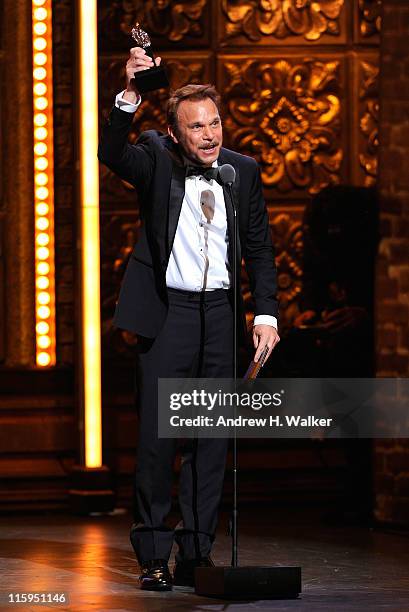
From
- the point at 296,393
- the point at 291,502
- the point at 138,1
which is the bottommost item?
Answer: the point at 291,502

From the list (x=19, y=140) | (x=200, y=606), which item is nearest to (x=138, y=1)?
(x=19, y=140)

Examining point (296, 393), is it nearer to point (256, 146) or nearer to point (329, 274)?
point (329, 274)

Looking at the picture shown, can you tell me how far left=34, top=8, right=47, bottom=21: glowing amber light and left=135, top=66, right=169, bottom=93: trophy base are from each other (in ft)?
8.71

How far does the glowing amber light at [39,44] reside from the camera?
22.3 ft

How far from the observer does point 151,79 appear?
4254 millimetres

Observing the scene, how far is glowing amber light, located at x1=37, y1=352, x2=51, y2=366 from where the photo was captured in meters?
6.89

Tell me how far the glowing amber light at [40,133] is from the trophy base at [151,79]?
2.61 metres

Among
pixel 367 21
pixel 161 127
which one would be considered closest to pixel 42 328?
pixel 161 127

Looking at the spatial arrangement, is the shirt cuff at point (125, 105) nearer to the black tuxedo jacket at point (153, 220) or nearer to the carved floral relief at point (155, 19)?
the black tuxedo jacket at point (153, 220)

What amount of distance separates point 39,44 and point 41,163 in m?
0.53

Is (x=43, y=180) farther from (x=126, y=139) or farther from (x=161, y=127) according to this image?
(x=126, y=139)

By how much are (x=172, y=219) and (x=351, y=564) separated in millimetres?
1369

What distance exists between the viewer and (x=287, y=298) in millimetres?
7066

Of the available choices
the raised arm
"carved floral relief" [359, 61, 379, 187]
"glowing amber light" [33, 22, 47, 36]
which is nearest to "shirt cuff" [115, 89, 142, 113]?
the raised arm
